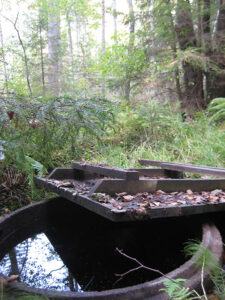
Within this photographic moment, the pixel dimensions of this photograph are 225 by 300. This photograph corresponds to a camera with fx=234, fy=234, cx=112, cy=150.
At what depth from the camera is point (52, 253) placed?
2045mm

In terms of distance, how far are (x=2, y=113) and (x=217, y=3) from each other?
21.4 ft

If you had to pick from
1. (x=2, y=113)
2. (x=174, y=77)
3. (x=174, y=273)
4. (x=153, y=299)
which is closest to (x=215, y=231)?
(x=174, y=273)

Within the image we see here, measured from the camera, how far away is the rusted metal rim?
3.43 ft

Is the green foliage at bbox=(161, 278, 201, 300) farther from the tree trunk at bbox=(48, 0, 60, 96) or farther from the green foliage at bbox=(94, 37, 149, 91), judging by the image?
the tree trunk at bbox=(48, 0, 60, 96)

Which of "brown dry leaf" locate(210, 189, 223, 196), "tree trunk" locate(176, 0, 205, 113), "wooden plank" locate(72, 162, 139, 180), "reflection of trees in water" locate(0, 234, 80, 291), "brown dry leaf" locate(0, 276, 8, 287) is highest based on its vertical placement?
"tree trunk" locate(176, 0, 205, 113)

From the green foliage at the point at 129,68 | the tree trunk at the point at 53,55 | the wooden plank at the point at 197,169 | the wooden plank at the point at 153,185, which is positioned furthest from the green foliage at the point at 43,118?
the tree trunk at the point at 53,55

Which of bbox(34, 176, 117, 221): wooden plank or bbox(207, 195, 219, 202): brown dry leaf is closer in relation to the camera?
bbox(34, 176, 117, 221): wooden plank

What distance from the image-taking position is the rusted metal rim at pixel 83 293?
1045 mm

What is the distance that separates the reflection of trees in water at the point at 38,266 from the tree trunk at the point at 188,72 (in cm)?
497

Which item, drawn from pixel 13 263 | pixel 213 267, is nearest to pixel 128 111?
pixel 13 263

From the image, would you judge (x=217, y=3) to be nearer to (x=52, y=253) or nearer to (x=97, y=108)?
(x=97, y=108)

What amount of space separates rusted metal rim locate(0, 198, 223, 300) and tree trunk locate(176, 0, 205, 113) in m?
4.83

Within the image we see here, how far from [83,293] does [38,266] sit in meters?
1.01

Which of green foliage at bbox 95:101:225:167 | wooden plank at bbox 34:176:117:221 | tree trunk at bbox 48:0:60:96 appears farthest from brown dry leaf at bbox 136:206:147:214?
tree trunk at bbox 48:0:60:96
